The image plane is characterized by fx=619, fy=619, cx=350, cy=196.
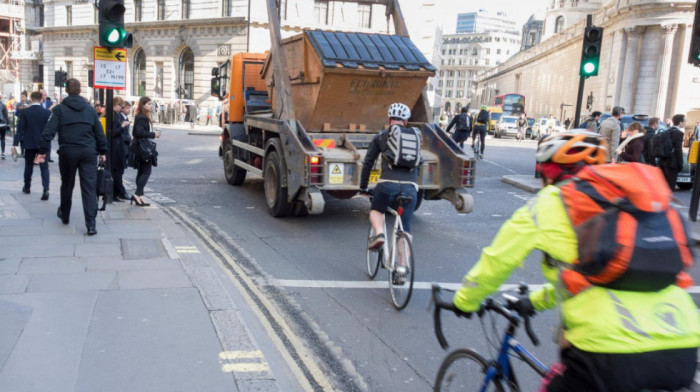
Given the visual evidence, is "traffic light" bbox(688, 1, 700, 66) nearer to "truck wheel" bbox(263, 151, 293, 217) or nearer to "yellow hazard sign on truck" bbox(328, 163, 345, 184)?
"yellow hazard sign on truck" bbox(328, 163, 345, 184)

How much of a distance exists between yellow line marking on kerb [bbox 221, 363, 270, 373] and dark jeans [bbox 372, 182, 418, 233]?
235 cm

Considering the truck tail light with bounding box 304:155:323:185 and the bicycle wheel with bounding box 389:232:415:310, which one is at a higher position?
the truck tail light with bounding box 304:155:323:185

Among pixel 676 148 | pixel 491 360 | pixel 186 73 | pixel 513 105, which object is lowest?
pixel 491 360

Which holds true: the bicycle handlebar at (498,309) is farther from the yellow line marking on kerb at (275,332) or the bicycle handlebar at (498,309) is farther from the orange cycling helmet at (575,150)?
the yellow line marking on kerb at (275,332)

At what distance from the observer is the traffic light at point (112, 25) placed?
9.04 metres

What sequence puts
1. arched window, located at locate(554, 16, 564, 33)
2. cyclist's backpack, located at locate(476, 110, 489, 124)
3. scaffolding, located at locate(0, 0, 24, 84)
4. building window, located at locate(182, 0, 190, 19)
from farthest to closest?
arched window, located at locate(554, 16, 564, 33)
scaffolding, located at locate(0, 0, 24, 84)
building window, located at locate(182, 0, 190, 19)
cyclist's backpack, located at locate(476, 110, 489, 124)

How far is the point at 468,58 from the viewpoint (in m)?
172

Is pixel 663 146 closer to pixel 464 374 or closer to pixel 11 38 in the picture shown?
pixel 464 374

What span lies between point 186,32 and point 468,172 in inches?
1451

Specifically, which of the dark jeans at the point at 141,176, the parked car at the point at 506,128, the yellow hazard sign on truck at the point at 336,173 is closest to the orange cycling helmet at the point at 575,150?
the yellow hazard sign on truck at the point at 336,173

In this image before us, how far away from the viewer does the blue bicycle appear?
2.55 m

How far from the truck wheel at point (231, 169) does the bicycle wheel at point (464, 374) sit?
9.77 meters

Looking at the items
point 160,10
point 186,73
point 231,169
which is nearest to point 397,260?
point 231,169

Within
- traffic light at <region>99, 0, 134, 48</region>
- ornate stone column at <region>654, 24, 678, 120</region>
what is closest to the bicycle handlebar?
traffic light at <region>99, 0, 134, 48</region>
